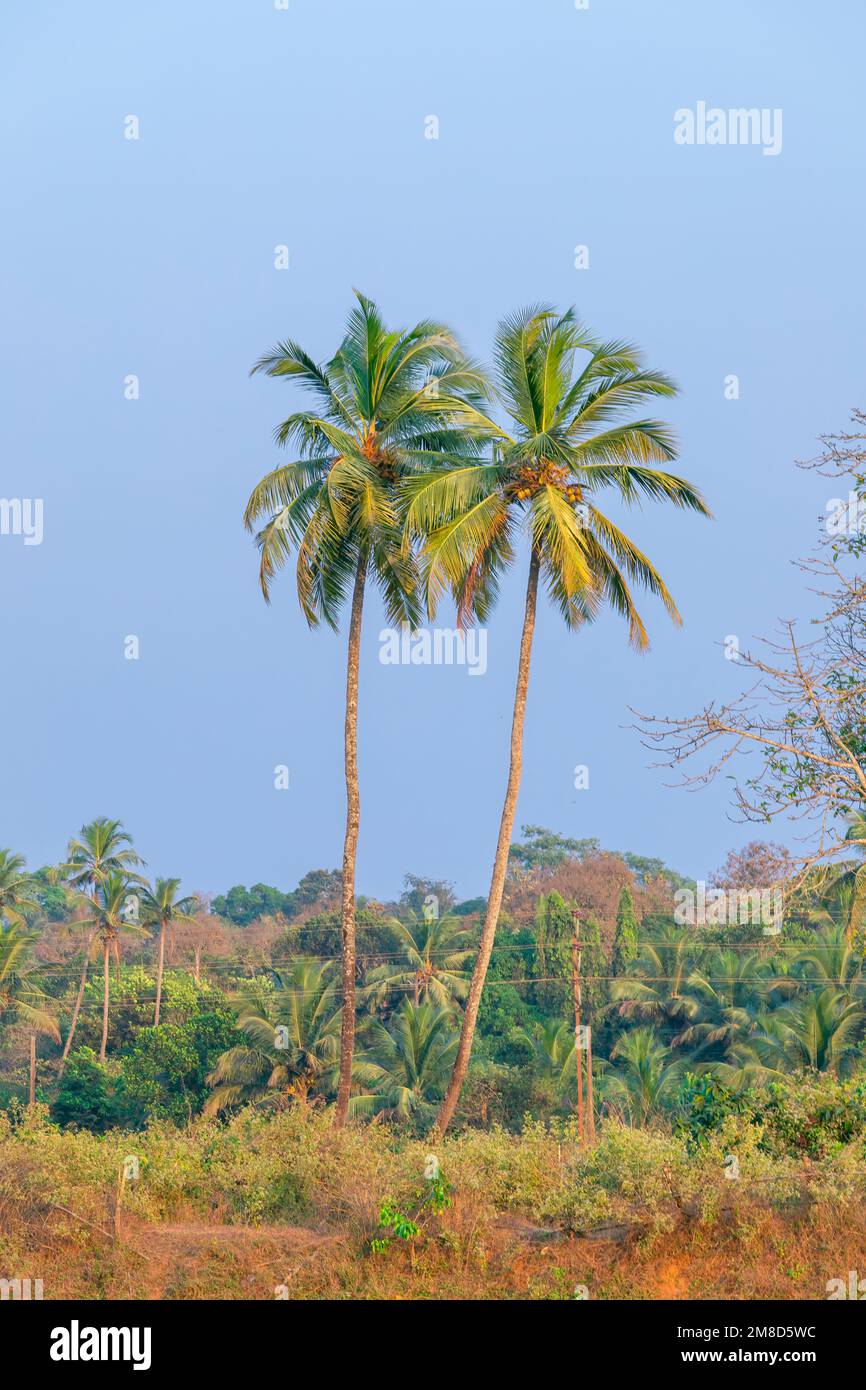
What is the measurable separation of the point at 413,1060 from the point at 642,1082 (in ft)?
21.9

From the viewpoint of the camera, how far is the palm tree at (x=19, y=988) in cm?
4938

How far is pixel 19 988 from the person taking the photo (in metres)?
52.2

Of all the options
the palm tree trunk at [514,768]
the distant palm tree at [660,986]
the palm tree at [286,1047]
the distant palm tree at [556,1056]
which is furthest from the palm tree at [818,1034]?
the palm tree trunk at [514,768]

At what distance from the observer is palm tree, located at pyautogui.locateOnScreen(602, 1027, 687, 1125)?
123ft

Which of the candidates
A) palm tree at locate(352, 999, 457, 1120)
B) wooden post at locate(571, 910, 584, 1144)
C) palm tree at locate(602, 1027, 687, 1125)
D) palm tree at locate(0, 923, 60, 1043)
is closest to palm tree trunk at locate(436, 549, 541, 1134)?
Answer: wooden post at locate(571, 910, 584, 1144)

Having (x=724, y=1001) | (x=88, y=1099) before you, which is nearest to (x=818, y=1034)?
(x=724, y=1001)

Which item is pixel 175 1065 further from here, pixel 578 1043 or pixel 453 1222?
pixel 453 1222

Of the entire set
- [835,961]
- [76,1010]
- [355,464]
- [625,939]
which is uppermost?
[355,464]

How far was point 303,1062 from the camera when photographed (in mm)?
41781
